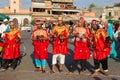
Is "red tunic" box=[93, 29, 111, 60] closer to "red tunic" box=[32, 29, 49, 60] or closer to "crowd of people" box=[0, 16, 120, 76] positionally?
"crowd of people" box=[0, 16, 120, 76]

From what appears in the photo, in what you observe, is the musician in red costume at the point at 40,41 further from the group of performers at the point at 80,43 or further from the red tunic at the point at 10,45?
the red tunic at the point at 10,45

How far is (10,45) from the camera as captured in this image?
36.4 feet

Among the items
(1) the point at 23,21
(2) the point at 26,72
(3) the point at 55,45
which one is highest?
(3) the point at 55,45

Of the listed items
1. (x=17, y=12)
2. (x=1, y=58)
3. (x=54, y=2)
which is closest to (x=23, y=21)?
(x=17, y=12)

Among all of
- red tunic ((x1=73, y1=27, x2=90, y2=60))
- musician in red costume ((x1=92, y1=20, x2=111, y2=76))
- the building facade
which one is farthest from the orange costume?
the building facade

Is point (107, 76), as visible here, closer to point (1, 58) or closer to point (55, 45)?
point (55, 45)

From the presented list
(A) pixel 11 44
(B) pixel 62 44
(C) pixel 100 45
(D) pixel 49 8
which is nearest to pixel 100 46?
(C) pixel 100 45

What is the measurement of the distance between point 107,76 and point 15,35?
121 inches

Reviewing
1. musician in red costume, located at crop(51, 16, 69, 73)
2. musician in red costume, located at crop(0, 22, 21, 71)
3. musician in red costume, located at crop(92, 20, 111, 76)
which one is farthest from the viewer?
musician in red costume, located at crop(0, 22, 21, 71)

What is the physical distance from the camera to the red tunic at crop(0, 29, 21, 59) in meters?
11.0

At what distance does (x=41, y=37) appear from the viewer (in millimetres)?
10625

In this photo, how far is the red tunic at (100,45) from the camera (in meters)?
10.1

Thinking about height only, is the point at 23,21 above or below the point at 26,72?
below

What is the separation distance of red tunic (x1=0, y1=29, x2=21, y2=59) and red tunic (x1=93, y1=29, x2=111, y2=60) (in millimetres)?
2466
